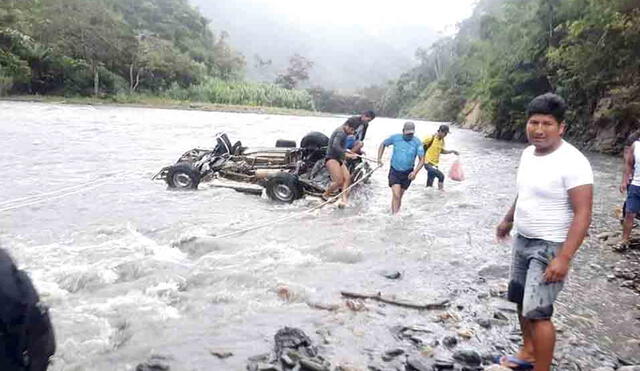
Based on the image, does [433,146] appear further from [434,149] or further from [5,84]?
[5,84]

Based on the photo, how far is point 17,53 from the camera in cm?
4738

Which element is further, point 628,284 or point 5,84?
point 5,84

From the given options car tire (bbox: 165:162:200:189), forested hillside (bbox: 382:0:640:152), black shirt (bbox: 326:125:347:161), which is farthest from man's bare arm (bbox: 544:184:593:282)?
forested hillside (bbox: 382:0:640:152)

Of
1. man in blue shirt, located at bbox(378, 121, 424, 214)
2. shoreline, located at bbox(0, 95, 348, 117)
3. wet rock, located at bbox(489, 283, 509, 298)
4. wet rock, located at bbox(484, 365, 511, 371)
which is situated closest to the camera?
wet rock, located at bbox(484, 365, 511, 371)

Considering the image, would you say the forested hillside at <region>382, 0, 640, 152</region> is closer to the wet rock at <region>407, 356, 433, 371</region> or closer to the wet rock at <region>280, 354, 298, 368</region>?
the wet rock at <region>407, 356, 433, 371</region>

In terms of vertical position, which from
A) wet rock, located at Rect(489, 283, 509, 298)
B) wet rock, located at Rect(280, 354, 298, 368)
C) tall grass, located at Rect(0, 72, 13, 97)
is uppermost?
tall grass, located at Rect(0, 72, 13, 97)

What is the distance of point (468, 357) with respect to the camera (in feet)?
13.1

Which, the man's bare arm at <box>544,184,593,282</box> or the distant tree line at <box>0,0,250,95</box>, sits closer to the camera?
the man's bare arm at <box>544,184,593,282</box>

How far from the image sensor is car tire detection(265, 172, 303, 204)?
1034 centimetres

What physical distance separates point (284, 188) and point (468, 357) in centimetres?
679

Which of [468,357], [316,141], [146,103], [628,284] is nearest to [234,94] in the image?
[146,103]

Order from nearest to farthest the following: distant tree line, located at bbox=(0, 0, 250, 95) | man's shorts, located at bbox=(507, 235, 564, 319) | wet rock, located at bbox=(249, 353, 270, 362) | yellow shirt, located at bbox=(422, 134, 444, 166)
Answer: man's shorts, located at bbox=(507, 235, 564, 319)
wet rock, located at bbox=(249, 353, 270, 362)
yellow shirt, located at bbox=(422, 134, 444, 166)
distant tree line, located at bbox=(0, 0, 250, 95)

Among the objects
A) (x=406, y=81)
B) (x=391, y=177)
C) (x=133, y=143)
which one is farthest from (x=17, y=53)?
(x=406, y=81)

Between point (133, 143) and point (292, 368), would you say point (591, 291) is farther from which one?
point (133, 143)
